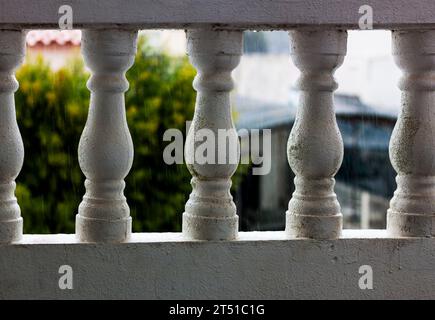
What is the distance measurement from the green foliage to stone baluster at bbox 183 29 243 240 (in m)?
3.55

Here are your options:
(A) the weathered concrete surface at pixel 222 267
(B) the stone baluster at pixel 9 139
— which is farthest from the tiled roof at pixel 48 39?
(A) the weathered concrete surface at pixel 222 267

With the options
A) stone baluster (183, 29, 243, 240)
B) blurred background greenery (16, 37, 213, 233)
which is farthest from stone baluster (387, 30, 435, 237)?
blurred background greenery (16, 37, 213, 233)

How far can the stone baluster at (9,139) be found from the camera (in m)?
1.79

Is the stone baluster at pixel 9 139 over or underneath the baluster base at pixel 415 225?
over

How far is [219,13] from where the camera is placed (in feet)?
5.87

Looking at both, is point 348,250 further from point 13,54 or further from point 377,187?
point 377,187

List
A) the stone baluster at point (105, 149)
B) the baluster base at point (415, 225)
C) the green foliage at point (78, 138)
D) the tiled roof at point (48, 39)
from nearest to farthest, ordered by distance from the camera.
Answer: the stone baluster at point (105, 149) → the baluster base at point (415, 225) → the green foliage at point (78, 138) → the tiled roof at point (48, 39)

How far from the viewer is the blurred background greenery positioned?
5.39 meters

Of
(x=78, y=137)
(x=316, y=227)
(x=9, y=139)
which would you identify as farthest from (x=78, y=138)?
(x=316, y=227)

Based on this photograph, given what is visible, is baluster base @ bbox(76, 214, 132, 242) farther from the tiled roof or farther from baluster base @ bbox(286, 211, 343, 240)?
the tiled roof

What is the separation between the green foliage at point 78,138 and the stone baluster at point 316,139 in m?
3.58

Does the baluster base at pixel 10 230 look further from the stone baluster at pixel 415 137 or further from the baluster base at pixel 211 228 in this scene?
the stone baluster at pixel 415 137
